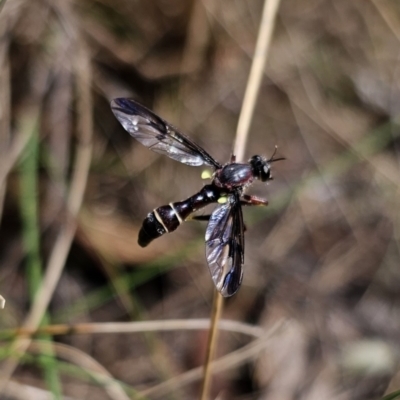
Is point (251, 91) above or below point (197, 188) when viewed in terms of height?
below

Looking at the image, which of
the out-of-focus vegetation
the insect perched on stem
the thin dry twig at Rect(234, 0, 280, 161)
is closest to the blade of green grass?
the out-of-focus vegetation

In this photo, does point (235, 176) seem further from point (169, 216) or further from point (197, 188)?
point (197, 188)

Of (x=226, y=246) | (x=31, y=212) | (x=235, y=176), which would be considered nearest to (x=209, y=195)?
(x=235, y=176)

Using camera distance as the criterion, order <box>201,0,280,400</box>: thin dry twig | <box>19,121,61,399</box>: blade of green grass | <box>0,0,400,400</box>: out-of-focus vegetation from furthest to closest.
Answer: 1. <box>0,0,400,400</box>: out-of-focus vegetation
2. <box>19,121,61,399</box>: blade of green grass
3. <box>201,0,280,400</box>: thin dry twig

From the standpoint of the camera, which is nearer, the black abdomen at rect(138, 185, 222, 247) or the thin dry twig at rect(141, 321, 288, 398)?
the black abdomen at rect(138, 185, 222, 247)

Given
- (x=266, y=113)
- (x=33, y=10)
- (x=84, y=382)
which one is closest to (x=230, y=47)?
(x=266, y=113)

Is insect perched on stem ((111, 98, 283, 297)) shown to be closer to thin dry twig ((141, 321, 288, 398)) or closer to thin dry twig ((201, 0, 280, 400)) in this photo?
thin dry twig ((201, 0, 280, 400))
